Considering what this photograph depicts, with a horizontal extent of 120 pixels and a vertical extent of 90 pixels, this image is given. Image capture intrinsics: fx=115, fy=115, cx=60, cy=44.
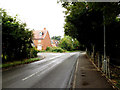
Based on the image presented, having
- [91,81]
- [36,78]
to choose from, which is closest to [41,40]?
[36,78]

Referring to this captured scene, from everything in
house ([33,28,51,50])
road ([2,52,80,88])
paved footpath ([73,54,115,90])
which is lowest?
road ([2,52,80,88])

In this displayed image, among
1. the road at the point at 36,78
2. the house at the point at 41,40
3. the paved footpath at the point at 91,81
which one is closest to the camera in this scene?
the paved footpath at the point at 91,81

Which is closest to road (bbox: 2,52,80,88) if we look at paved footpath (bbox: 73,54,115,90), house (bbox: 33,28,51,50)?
paved footpath (bbox: 73,54,115,90)

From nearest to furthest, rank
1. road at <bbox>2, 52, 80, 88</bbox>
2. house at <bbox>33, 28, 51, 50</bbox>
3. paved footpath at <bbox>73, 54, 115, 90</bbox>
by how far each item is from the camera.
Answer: paved footpath at <bbox>73, 54, 115, 90</bbox>, road at <bbox>2, 52, 80, 88</bbox>, house at <bbox>33, 28, 51, 50</bbox>

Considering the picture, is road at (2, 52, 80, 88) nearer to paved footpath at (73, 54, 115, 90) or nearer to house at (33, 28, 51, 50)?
paved footpath at (73, 54, 115, 90)

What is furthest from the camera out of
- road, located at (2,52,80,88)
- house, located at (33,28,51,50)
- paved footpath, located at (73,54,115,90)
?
house, located at (33,28,51,50)

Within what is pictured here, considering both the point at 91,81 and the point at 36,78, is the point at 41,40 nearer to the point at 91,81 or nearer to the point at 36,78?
the point at 36,78

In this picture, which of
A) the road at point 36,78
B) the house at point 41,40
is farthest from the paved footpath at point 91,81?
the house at point 41,40

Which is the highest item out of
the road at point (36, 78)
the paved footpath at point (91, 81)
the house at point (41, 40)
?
the house at point (41, 40)

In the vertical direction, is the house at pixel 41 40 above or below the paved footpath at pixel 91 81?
above

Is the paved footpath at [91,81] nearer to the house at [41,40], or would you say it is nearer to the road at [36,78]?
the road at [36,78]

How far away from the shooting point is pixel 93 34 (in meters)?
15.5

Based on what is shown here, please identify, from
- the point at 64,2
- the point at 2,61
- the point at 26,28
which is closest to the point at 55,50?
the point at 26,28

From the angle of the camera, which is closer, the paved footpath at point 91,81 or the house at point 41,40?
the paved footpath at point 91,81
